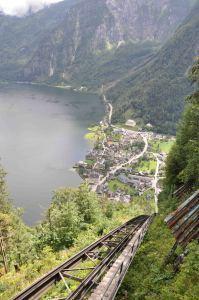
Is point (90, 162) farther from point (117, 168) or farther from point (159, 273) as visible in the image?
point (159, 273)

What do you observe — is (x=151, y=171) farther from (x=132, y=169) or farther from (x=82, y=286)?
(x=82, y=286)

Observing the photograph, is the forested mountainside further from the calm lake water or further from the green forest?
the calm lake water

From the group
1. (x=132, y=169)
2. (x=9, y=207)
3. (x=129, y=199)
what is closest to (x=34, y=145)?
(x=132, y=169)

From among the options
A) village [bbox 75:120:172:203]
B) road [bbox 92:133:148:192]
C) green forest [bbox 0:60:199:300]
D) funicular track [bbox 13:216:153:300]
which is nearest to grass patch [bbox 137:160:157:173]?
village [bbox 75:120:172:203]

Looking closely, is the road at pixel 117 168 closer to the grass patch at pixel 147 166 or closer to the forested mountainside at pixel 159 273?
the grass patch at pixel 147 166

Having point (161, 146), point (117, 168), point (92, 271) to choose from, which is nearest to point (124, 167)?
point (117, 168)

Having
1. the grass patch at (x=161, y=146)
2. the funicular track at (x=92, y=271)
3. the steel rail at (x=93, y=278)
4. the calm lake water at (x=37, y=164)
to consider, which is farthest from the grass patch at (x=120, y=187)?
the steel rail at (x=93, y=278)

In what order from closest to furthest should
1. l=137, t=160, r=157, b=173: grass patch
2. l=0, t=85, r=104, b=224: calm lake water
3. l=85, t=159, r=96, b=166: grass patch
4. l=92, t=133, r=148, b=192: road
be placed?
l=0, t=85, r=104, b=224: calm lake water → l=92, t=133, r=148, b=192: road → l=137, t=160, r=157, b=173: grass patch → l=85, t=159, r=96, b=166: grass patch
